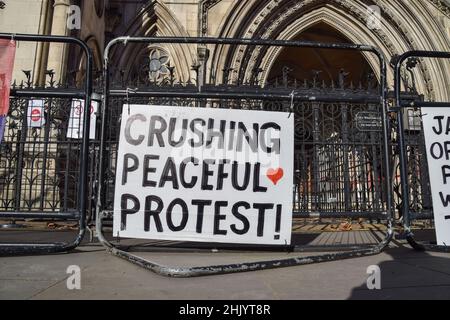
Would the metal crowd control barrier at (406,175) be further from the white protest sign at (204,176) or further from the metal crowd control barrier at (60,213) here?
the metal crowd control barrier at (60,213)

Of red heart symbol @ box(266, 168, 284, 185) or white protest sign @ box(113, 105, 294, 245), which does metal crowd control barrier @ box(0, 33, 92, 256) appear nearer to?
white protest sign @ box(113, 105, 294, 245)

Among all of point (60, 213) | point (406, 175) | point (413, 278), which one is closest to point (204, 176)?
point (60, 213)

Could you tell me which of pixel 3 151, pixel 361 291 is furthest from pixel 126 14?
pixel 361 291

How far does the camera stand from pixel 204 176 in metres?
2.80

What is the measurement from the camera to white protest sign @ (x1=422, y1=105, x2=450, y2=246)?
3.04m

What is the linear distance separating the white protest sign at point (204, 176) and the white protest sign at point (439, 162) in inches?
48.3

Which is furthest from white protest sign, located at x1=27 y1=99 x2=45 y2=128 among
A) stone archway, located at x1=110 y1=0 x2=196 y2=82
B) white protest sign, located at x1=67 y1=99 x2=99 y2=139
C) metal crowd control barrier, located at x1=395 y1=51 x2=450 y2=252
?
stone archway, located at x1=110 y1=0 x2=196 y2=82

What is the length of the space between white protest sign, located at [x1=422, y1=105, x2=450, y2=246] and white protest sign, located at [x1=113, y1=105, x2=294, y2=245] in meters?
1.23

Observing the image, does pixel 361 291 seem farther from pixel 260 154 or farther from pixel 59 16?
pixel 59 16

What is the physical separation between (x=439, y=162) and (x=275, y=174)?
143 cm

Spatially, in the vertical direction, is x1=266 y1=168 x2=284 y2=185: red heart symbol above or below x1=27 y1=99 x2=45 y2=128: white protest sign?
below

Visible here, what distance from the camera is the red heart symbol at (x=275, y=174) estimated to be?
2.84 meters
